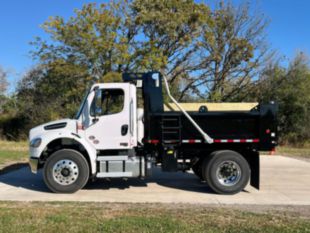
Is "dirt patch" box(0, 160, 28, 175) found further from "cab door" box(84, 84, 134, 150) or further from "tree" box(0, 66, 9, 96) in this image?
"tree" box(0, 66, 9, 96)

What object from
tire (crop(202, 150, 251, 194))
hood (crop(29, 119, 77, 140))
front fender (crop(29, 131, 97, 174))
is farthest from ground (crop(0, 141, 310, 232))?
hood (crop(29, 119, 77, 140))

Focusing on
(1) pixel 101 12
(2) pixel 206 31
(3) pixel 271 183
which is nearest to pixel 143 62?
(1) pixel 101 12

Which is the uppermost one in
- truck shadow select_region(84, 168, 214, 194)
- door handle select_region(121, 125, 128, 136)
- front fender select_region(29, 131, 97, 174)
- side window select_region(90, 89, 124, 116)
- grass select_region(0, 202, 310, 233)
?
side window select_region(90, 89, 124, 116)

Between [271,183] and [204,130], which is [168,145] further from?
[271,183]

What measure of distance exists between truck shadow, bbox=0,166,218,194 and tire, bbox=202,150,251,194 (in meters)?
0.42

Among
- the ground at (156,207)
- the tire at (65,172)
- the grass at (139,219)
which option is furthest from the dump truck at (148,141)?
the grass at (139,219)

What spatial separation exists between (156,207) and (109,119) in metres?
2.79

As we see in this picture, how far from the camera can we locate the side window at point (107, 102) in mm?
9312

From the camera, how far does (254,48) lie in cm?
3247

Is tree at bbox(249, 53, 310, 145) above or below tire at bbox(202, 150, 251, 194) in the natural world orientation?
above

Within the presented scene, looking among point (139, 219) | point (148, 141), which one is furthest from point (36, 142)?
point (139, 219)

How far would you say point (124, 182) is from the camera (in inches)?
422

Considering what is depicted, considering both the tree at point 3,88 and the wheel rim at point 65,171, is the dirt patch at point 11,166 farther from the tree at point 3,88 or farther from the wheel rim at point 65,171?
the tree at point 3,88

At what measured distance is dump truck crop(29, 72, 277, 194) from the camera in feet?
29.7
